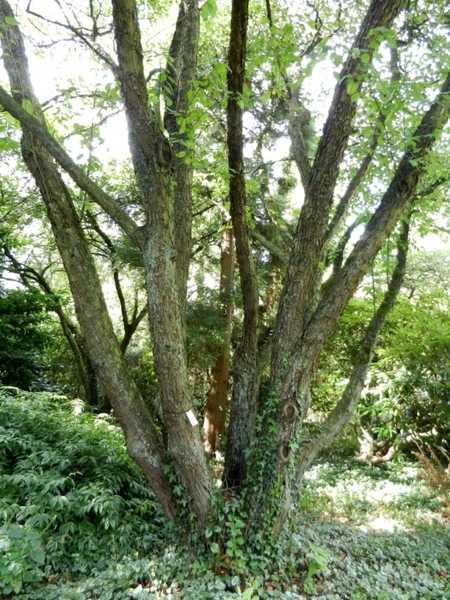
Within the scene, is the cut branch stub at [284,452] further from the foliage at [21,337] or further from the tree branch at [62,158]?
the foliage at [21,337]

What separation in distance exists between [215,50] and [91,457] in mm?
7381

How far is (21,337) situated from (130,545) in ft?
18.6

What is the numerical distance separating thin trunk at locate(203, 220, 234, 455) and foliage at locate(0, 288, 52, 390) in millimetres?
3358

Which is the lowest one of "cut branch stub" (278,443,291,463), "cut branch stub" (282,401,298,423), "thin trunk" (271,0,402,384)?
"cut branch stub" (278,443,291,463)

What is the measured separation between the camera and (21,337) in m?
7.63

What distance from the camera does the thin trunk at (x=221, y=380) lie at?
7.69 m

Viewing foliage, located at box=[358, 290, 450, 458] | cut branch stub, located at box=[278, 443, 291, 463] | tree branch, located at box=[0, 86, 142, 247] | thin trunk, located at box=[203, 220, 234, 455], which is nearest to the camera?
tree branch, located at box=[0, 86, 142, 247]

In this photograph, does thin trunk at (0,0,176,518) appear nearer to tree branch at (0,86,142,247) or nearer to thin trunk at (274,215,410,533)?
tree branch at (0,86,142,247)

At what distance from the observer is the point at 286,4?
597 cm

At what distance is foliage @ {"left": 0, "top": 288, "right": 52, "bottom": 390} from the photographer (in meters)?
7.28

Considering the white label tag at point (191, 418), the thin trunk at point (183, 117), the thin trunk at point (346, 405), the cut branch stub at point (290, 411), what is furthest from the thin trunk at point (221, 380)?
the white label tag at point (191, 418)

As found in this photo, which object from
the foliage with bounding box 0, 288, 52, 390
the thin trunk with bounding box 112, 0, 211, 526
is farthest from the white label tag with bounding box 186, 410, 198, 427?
the foliage with bounding box 0, 288, 52, 390

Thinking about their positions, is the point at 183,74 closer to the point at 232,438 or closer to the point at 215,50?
the point at 232,438

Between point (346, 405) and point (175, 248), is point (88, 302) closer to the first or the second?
point (175, 248)
